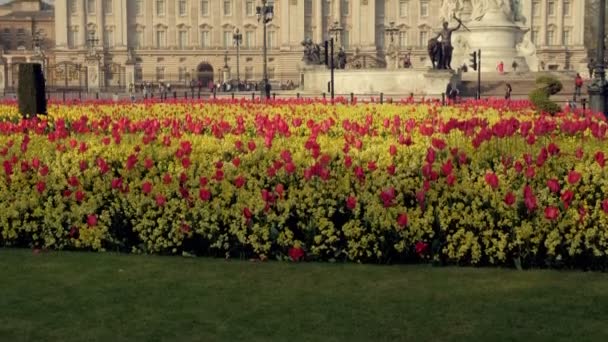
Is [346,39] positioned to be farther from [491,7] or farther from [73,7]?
[491,7]

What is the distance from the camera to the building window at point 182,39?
107 meters

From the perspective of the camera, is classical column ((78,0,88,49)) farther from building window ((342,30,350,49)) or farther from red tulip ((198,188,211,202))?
red tulip ((198,188,211,202))

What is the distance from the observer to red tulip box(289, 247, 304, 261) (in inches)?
388

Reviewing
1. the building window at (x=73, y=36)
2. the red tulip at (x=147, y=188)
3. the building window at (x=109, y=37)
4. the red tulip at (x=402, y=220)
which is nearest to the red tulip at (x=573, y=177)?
A: the red tulip at (x=402, y=220)

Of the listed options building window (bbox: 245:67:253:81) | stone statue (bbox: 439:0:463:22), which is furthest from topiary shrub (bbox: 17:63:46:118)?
building window (bbox: 245:67:253:81)

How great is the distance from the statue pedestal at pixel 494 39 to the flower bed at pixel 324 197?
4460 centimetres

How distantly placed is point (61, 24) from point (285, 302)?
10001 cm

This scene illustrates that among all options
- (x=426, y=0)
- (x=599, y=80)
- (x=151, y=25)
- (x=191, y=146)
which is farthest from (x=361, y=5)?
(x=191, y=146)

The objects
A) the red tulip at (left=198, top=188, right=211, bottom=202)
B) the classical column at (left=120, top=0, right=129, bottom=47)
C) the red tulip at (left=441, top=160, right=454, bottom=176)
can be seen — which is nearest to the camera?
the red tulip at (left=441, top=160, right=454, bottom=176)

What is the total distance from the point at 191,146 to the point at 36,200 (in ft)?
6.39

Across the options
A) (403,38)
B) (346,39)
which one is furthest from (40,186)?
(403,38)

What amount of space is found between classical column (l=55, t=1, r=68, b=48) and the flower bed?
94.9 metres

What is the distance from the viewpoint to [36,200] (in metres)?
11.0

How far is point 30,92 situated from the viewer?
791 inches
